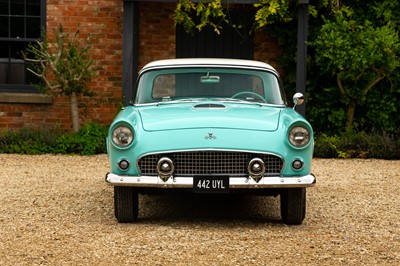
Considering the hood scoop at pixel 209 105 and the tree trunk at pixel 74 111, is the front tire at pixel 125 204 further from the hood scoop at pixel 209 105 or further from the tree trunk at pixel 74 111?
the tree trunk at pixel 74 111

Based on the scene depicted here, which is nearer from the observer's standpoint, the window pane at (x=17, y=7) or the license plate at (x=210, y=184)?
the license plate at (x=210, y=184)

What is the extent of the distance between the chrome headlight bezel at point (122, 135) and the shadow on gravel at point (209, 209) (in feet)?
2.56

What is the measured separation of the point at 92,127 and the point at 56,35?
58.9 inches

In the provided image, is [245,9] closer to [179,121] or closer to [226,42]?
[226,42]

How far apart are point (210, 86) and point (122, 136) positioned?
4.56 feet

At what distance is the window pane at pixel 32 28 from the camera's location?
15.3m

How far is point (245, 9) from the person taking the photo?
15648mm

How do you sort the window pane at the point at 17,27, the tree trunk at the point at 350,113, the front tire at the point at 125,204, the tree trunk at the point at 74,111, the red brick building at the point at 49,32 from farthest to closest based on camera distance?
the window pane at the point at 17,27, the red brick building at the point at 49,32, the tree trunk at the point at 350,113, the tree trunk at the point at 74,111, the front tire at the point at 125,204

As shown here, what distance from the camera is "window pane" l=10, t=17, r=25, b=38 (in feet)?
50.1

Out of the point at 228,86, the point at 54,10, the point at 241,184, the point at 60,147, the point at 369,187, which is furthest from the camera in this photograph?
the point at 54,10

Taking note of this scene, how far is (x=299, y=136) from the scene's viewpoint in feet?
25.4

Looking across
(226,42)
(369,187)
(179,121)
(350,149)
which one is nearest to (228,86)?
(179,121)

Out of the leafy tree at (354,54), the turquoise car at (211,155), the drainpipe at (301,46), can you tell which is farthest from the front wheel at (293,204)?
the drainpipe at (301,46)

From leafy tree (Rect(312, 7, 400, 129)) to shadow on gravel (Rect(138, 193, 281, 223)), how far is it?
485 centimetres
